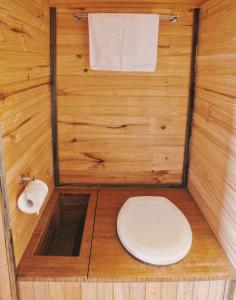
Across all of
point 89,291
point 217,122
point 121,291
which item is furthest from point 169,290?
point 217,122

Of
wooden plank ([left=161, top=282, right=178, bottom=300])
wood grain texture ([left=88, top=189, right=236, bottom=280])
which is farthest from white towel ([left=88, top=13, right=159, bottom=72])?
wooden plank ([left=161, top=282, right=178, bottom=300])

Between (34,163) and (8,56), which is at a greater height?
(8,56)

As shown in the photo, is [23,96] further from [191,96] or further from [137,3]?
[191,96]

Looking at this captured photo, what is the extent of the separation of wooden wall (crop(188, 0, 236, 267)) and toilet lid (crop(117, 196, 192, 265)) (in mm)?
205

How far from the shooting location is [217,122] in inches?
59.4

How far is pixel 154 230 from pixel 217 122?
67 centimetres

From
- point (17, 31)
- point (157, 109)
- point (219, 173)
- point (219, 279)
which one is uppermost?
point (17, 31)

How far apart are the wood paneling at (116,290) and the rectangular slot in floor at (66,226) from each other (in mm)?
381

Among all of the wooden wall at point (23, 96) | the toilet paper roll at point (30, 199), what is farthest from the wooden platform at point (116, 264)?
the toilet paper roll at point (30, 199)

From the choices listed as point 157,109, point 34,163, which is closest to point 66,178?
point 34,163

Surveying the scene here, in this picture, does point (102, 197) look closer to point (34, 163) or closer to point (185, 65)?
point (34, 163)

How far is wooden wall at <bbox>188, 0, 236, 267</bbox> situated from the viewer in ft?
4.38

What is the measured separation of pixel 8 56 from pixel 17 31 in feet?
0.55

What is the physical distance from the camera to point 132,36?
5.69 feet
